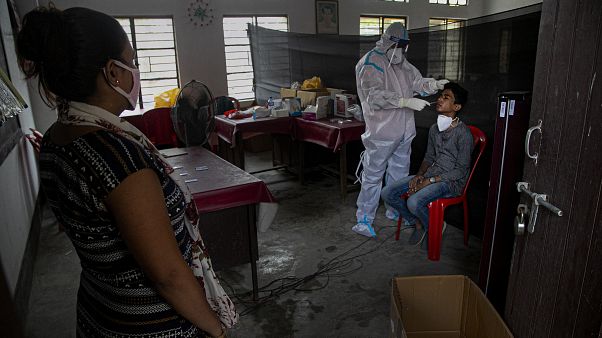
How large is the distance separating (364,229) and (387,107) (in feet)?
2.96

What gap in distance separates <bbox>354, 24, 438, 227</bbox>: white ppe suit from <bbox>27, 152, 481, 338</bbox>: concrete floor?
13.7 inches

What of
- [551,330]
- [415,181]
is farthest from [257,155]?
[551,330]

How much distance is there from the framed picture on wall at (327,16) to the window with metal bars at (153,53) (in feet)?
8.03

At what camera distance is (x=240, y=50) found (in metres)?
6.39

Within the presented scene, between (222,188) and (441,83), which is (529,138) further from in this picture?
(441,83)

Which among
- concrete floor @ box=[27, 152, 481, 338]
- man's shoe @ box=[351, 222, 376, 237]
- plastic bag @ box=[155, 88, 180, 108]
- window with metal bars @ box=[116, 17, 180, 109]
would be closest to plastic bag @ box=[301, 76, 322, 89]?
concrete floor @ box=[27, 152, 481, 338]

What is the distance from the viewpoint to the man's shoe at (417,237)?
2869 mm

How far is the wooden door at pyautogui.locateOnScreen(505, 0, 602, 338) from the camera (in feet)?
3.29

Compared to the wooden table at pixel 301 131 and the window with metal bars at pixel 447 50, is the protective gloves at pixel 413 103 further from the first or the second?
the wooden table at pixel 301 131

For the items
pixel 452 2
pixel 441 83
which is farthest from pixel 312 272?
pixel 452 2

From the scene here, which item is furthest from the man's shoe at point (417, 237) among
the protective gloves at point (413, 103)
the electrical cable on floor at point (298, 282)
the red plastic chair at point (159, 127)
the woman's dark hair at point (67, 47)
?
the red plastic chair at point (159, 127)

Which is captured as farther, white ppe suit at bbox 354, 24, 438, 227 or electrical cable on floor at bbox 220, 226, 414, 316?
white ppe suit at bbox 354, 24, 438, 227

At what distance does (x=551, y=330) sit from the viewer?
1.23 m

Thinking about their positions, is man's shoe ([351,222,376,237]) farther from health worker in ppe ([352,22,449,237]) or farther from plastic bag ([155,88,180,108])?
plastic bag ([155,88,180,108])
